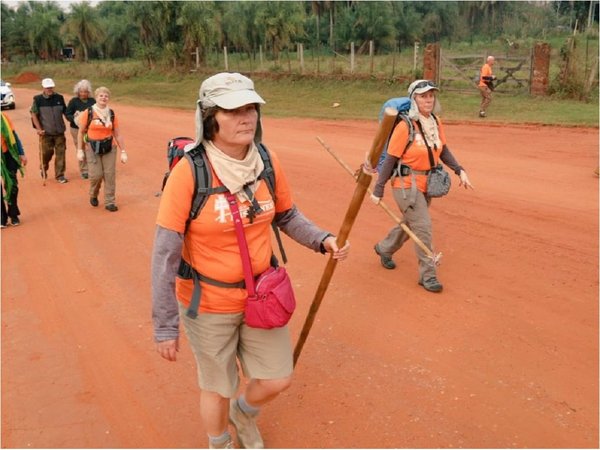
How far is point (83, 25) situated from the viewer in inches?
2238

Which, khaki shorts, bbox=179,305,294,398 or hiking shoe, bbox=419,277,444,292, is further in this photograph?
hiking shoe, bbox=419,277,444,292

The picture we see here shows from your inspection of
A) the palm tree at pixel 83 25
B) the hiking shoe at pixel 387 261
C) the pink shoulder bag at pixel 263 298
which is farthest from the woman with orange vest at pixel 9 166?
the palm tree at pixel 83 25

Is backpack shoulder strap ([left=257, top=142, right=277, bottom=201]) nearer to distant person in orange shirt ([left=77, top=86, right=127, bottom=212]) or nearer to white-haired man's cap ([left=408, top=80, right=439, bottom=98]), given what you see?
white-haired man's cap ([left=408, top=80, right=439, bottom=98])

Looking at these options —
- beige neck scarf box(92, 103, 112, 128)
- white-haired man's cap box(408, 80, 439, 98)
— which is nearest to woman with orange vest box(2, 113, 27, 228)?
beige neck scarf box(92, 103, 112, 128)

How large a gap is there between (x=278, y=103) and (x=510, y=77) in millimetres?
8397

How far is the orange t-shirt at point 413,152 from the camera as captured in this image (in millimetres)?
5191

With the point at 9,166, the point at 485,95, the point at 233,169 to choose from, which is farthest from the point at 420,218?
the point at 485,95

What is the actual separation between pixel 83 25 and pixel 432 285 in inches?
2331

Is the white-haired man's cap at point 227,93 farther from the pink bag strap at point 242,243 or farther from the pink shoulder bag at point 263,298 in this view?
the pink shoulder bag at point 263,298

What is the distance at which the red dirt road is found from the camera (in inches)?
145

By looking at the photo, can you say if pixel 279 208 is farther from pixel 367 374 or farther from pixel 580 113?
pixel 580 113

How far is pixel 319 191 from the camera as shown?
29.9ft

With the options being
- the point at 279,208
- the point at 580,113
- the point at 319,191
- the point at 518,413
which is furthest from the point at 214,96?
the point at 580,113

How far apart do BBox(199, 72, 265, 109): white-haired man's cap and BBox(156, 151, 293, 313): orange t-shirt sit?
31 cm
